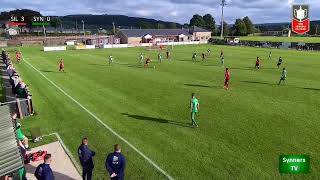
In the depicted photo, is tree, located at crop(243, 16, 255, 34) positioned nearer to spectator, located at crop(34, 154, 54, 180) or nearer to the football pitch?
the football pitch

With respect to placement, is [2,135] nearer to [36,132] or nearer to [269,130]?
[36,132]

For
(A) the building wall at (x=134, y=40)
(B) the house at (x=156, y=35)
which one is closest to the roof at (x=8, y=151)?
(B) the house at (x=156, y=35)

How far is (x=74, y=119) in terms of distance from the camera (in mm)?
18969

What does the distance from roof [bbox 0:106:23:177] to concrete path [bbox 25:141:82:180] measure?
6.54 ft

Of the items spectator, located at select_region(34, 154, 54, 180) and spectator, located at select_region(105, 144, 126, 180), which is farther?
spectator, located at select_region(105, 144, 126, 180)

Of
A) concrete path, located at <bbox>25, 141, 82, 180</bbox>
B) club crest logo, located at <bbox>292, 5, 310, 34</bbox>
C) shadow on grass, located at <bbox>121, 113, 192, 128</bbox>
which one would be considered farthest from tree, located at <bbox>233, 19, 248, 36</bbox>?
concrete path, located at <bbox>25, 141, 82, 180</bbox>

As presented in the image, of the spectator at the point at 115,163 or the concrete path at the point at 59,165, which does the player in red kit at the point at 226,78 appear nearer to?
the concrete path at the point at 59,165

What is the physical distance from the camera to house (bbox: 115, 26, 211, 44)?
105 metres

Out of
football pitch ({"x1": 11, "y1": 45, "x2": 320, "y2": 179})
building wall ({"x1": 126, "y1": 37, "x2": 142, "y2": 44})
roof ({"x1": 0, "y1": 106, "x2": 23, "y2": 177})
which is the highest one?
building wall ({"x1": 126, "y1": 37, "x2": 142, "y2": 44})

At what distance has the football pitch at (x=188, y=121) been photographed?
12.7 m

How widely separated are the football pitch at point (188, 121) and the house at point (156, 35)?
240ft

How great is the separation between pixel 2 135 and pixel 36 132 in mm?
4678

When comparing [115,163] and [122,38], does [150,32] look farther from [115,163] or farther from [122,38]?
[115,163]

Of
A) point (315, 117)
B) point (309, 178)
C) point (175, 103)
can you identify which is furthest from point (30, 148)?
point (315, 117)
